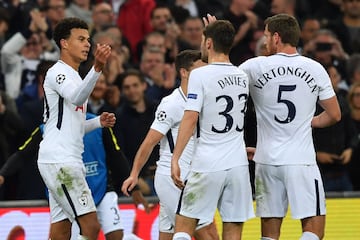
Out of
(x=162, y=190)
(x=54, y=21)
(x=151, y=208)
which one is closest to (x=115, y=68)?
(x=54, y=21)

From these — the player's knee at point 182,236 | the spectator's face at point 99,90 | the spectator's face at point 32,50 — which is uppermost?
A: the spectator's face at point 32,50

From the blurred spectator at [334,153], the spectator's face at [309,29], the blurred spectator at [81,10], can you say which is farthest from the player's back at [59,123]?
the spectator's face at [309,29]

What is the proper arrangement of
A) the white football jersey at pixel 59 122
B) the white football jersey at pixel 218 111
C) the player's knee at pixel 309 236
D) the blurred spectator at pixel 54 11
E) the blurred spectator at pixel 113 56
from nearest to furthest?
the white football jersey at pixel 218 111
the player's knee at pixel 309 236
the white football jersey at pixel 59 122
the blurred spectator at pixel 113 56
the blurred spectator at pixel 54 11

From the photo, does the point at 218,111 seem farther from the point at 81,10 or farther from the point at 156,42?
the point at 81,10

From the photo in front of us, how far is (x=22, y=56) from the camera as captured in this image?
17547 millimetres

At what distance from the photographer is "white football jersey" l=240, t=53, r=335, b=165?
11586mm

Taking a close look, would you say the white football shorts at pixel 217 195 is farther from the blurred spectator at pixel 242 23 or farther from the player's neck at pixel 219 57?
the blurred spectator at pixel 242 23

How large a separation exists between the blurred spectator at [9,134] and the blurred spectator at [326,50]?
4.45m

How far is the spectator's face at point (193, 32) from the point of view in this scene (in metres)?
18.6

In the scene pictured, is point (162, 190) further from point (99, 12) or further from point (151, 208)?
point (99, 12)

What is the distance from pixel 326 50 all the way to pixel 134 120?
3.51 metres

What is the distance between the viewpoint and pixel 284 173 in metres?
11.6

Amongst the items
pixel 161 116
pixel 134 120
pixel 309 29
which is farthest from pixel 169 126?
pixel 309 29

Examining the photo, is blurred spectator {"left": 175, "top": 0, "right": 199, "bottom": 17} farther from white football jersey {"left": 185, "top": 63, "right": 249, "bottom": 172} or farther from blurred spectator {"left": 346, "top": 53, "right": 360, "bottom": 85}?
white football jersey {"left": 185, "top": 63, "right": 249, "bottom": 172}
